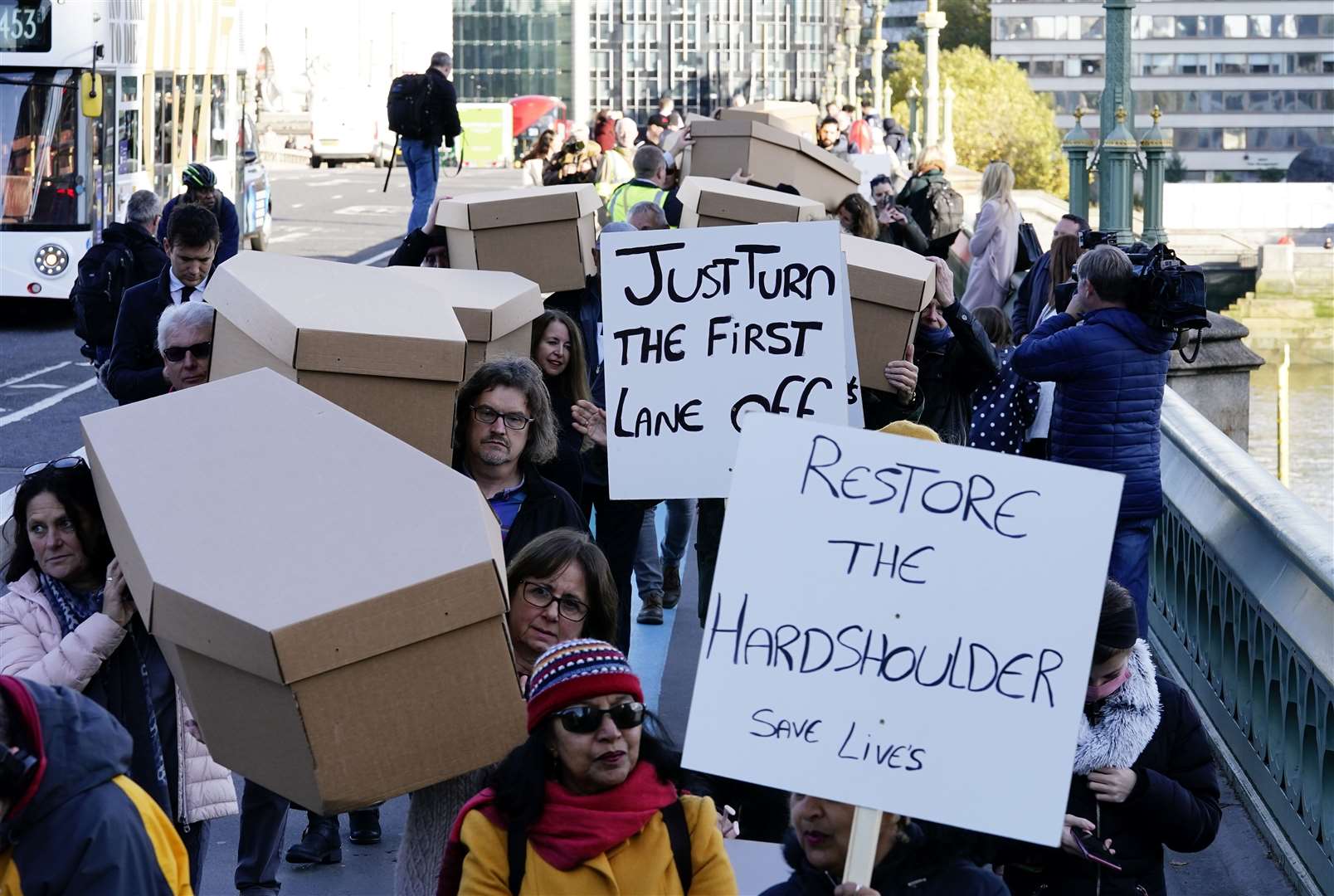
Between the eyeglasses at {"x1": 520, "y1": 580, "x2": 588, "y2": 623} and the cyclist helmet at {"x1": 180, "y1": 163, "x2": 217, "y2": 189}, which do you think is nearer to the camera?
the eyeglasses at {"x1": 520, "y1": 580, "x2": 588, "y2": 623}

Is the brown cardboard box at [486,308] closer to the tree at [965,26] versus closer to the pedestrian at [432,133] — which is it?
the pedestrian at [432,133]

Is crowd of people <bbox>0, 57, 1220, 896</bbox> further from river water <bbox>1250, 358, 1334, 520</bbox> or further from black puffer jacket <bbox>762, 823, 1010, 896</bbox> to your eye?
river water <bbox>1250, 358, 1334, 520</bbox>

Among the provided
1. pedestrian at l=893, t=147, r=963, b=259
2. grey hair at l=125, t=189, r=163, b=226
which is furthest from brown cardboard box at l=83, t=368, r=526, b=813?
pedestrian at l=893, t=147, r=963, b=259

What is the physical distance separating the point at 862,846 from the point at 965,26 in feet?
588

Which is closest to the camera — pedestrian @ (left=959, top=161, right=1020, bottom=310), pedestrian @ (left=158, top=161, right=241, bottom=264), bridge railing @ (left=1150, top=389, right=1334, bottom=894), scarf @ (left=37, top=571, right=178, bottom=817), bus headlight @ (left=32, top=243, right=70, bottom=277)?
scarf @ (left=37, top=571, right=178, bottom=817)

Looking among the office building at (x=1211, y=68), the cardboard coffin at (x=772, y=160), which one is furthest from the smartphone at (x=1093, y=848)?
the office building at (x=1211, y=68)

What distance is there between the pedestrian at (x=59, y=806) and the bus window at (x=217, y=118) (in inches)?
750

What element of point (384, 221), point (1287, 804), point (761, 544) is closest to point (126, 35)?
point (384, 221)

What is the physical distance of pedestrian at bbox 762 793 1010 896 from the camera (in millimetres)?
3246

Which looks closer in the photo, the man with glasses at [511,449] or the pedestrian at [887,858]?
the pedestrian at [887,858]

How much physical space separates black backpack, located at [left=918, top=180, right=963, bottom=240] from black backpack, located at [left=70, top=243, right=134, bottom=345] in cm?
622

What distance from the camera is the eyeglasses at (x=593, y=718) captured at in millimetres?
3299

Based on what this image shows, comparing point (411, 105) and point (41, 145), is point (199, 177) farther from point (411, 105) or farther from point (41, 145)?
point (41, 145)

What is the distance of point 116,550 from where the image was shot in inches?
153
